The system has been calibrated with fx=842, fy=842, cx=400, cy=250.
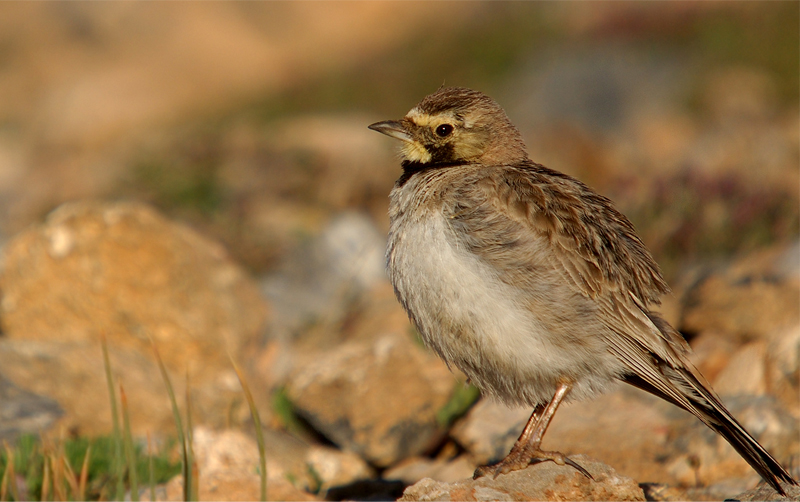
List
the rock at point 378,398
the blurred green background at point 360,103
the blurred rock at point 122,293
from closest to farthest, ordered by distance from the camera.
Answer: the rock at point 378,398, the blurred rock at point 122,293, the blurred green background at point 360,103

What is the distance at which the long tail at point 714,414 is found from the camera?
3.77 metres

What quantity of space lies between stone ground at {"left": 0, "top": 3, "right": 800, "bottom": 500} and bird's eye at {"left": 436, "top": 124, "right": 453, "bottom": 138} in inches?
40.5

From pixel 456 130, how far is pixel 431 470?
225cm

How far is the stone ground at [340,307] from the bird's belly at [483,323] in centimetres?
42

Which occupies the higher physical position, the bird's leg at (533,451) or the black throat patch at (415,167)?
the black throat patch at (415,167)

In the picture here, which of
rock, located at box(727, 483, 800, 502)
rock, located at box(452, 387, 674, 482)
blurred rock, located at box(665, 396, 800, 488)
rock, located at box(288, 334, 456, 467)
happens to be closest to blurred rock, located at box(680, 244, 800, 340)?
rock, located at box(452, 387, 674, 482)

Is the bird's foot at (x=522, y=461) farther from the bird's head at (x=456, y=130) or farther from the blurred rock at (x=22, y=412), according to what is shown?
the blurred rock at (x=22, y=412)

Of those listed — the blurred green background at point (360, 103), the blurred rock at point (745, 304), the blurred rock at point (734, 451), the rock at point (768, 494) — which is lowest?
the rock at point (768, 494)

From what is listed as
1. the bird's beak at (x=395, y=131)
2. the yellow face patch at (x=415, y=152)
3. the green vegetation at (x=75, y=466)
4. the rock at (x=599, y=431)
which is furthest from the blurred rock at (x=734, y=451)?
the green vegetation at (x=75, y=466)

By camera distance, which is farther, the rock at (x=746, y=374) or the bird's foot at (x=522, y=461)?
the rock at (x=746, y=374)

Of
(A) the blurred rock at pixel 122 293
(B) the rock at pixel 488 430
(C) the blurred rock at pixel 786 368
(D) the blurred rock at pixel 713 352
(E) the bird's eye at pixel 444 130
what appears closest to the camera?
(E) the bird's eye at pixel 444 130

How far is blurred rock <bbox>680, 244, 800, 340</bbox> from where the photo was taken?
20.2 feet

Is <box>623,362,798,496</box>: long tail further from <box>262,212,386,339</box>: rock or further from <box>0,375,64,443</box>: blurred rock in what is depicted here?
<box>262,212,386,339</box>: rock

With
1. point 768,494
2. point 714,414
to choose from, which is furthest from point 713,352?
point 768,494
